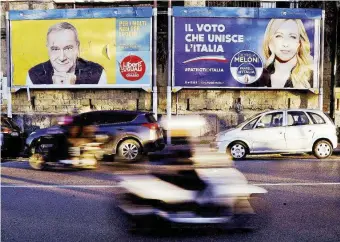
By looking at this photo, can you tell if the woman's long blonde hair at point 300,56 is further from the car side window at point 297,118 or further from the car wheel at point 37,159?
the car wheel at point 37,159

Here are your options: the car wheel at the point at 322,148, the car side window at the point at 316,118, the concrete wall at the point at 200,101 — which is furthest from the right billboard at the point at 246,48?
the car wheel at the point at 322,148

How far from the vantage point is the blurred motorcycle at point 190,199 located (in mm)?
4988

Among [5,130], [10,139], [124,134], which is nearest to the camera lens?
[124,134]

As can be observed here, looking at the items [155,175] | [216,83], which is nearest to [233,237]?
[155,175]

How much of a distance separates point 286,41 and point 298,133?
6.70 m

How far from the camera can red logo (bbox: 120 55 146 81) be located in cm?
1752

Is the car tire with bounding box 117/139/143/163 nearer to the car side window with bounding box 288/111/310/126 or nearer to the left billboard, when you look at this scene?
the car side window with bounding box 288/111/310/126

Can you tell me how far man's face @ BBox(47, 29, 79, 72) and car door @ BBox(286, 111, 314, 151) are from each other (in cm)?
1005

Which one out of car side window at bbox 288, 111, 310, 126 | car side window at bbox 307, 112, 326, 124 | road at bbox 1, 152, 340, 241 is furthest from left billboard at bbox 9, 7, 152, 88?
road at bbox 1, 152, 340, 241

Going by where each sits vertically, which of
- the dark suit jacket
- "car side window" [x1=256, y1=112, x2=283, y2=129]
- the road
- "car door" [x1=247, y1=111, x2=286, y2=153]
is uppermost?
the dark suit jacket

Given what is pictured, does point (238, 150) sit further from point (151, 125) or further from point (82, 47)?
point (82, 47)

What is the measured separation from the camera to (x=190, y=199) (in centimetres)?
499

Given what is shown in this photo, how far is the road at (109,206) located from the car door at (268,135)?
1.29 metres

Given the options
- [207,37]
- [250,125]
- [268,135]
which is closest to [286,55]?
[207,37]
